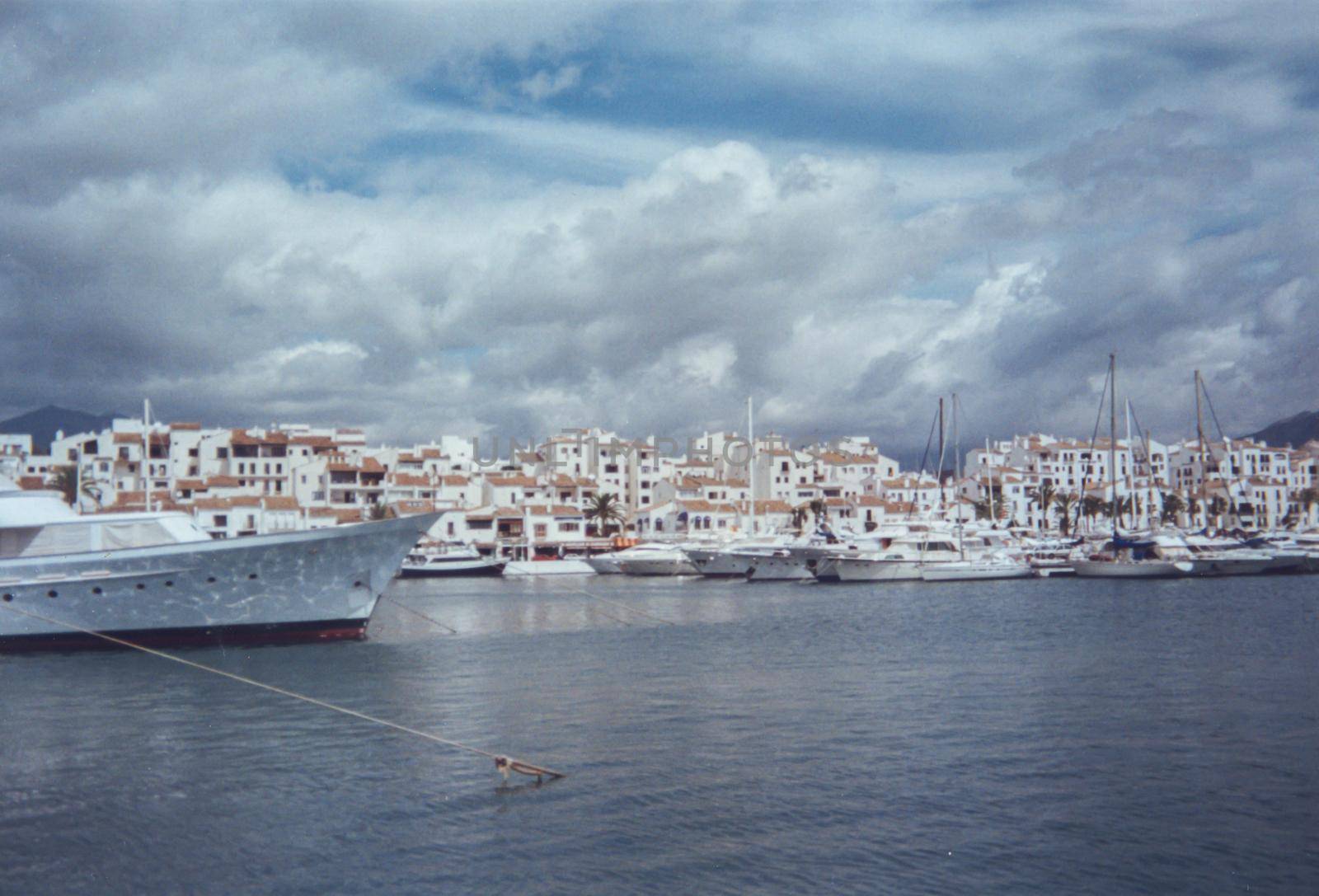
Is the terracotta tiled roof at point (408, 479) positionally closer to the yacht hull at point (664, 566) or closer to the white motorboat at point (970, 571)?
the yacht hull at point (664, 566)

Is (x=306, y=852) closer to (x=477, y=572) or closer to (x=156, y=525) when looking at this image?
(x=156, y=525)

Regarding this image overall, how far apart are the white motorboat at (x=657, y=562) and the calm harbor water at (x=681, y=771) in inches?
2032

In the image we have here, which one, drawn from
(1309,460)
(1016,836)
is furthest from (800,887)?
(1309,460)

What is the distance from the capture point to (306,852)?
1364 centimetres

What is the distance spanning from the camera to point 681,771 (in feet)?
56.2

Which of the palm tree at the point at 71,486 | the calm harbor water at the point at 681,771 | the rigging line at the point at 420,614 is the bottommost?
the calm harbor water at the point at 681,771

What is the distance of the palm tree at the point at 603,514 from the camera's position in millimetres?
109125

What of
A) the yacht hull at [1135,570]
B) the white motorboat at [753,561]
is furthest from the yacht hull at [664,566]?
the yacht hull at [1135,570]

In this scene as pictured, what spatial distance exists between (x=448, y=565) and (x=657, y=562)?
15.6 meters

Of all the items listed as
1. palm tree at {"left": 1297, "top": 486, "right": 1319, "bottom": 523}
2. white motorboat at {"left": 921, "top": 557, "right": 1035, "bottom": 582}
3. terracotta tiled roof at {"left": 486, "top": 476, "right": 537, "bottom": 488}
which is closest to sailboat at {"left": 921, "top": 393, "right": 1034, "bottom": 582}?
white motorboat at {"left": 921, "top": 557, "right": 1035, "bottom": 582}

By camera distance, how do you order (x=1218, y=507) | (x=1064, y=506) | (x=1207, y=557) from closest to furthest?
(x=1207, y=557) < (x=1064, y=506) < (x=1218, y=507)

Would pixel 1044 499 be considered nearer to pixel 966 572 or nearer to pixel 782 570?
pixel 782 570

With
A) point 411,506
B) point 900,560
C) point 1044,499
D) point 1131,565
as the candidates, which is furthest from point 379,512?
point 1044,499

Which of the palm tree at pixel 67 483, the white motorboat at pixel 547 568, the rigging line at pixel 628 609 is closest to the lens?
the rigging line at pixel 628 609
